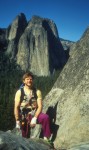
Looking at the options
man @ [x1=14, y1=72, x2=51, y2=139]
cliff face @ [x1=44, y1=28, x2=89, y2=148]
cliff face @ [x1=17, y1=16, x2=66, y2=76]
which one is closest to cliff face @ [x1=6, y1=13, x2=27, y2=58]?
cliff face @ [x1=17, y1=16, x2=66, y2=76]

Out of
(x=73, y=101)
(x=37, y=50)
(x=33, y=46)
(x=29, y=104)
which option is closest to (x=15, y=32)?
(x=33, y=46)

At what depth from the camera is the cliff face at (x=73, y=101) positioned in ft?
27.8

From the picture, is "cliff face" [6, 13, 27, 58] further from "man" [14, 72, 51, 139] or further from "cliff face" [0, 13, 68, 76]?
"man" [14, 72, 51, 139]

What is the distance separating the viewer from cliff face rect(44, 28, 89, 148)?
8.48m

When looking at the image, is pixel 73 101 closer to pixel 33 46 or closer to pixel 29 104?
pixel 29 104

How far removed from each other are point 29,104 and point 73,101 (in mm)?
1470

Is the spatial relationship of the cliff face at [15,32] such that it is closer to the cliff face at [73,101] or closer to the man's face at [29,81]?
the cliff face at [73,101]

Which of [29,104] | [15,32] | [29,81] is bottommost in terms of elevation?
[29,104]

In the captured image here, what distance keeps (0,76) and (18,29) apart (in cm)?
4066

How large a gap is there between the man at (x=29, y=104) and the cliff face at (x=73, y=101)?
2.77 ft

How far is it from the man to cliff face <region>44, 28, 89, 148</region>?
845 mm

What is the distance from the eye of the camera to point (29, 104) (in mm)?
8391

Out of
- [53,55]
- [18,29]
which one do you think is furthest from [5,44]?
[53,55]

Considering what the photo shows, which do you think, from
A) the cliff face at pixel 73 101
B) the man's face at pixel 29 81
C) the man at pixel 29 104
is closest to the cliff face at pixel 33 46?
the cliff face at pixel 73 101
